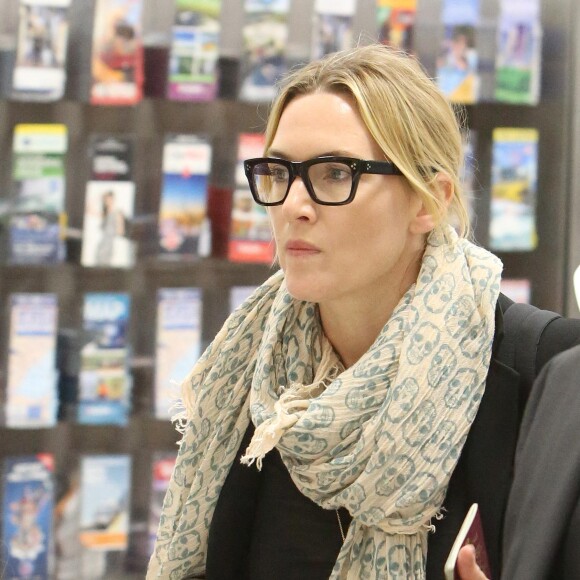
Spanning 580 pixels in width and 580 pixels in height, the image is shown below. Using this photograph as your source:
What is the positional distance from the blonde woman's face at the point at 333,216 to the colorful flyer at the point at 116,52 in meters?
1.54

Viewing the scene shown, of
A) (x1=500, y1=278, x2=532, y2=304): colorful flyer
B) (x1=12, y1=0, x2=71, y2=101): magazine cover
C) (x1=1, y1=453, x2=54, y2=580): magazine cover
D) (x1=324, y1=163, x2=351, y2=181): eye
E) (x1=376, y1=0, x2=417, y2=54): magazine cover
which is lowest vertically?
(x1=1, y1=453, x2=54, y2=580): magazine cover

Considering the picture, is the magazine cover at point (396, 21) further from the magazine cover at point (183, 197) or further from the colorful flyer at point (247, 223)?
the magazine cover at point (183, 197)

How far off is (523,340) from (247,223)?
1595 millimetres

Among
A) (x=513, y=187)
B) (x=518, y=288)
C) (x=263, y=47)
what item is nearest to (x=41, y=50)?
(x=263, y=47)

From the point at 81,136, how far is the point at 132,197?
237mm

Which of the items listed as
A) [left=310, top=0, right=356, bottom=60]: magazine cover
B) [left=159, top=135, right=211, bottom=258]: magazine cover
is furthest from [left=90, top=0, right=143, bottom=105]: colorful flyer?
[left=310, top=0, right=356, bottom=60]: magazine cover

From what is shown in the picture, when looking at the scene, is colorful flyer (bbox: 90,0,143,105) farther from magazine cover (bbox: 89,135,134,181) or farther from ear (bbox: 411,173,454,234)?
ear (bbox: 411,173,454,234)

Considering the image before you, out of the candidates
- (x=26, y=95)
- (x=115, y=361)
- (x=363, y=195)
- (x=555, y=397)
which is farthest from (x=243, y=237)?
(x=555, y=397)

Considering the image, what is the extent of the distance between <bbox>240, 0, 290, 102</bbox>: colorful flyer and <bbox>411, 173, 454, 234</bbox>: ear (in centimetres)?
151

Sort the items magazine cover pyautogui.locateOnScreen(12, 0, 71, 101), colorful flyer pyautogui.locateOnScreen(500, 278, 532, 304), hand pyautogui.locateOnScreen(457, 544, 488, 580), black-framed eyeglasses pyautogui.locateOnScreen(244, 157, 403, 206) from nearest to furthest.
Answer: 1. hand pyautogui.locateOnScreen(457, 544, 488, 580)
2. black-framed eyeglasses pyautogui.locateOnScreen(244, 157, 403, 206)
3. magazine cover pyautogui.locateOnScreen(12, 0, 71, 101)
4. colorful flyer pyautogui.locateOnScreen(500, 278, 532, 304)

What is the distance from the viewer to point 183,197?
2.89 m

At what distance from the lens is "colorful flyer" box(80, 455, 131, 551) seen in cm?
292

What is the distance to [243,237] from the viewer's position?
115 inches

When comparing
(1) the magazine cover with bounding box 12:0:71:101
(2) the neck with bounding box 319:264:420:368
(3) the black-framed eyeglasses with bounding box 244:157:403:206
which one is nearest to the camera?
(3) the black-framed eyeglasses with bounding box 244:157:403:206
